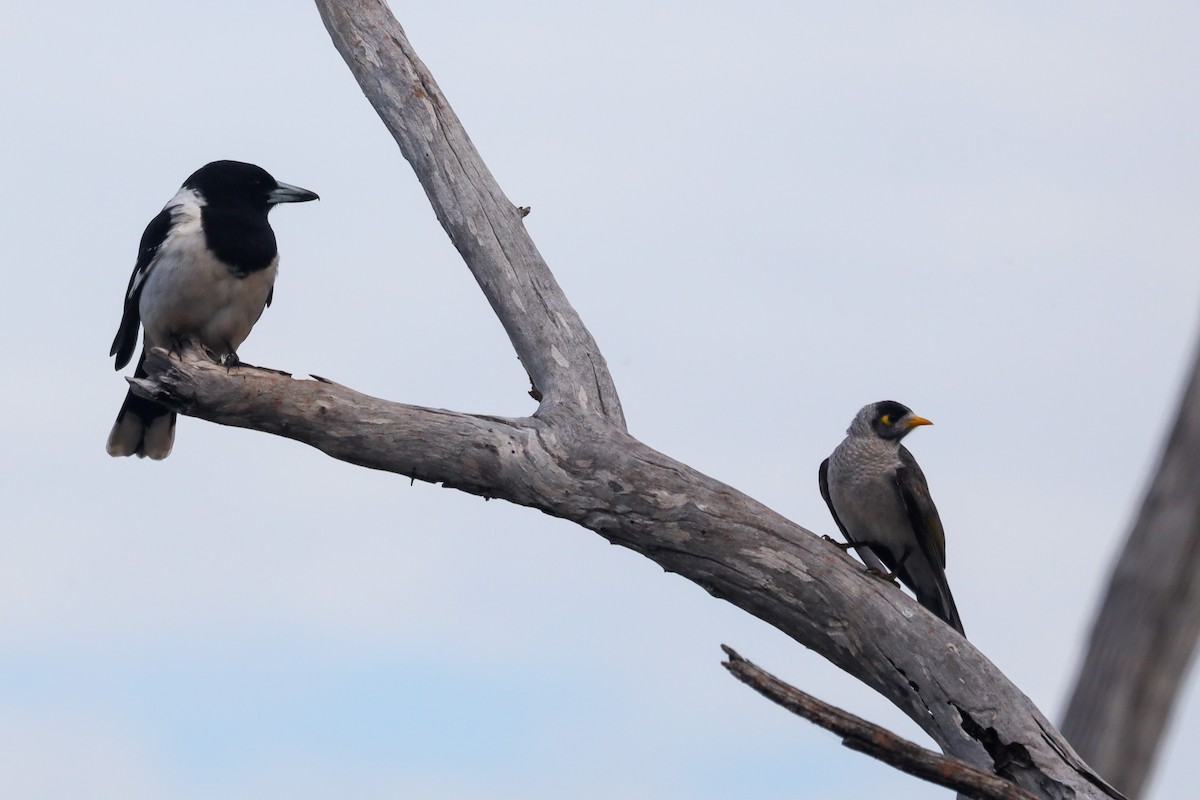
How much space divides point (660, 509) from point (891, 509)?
1367mm

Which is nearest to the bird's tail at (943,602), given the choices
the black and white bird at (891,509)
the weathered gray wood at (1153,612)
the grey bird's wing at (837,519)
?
the black and white bird at (891,509)

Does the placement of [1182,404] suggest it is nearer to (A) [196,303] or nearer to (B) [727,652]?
(B) [727,652]

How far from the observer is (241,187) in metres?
6.42

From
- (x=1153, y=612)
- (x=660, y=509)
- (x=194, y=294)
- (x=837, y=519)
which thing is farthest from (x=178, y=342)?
(x=1153, y=612)

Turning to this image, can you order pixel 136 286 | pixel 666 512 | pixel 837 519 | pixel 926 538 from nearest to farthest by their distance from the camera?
pixel 666 512
pixel 926 538
pixel 837 519
pixel 136 286

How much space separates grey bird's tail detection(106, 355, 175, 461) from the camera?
6.35m

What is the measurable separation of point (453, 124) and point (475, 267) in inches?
25.8

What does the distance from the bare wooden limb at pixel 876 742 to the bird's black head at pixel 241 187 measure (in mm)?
3714

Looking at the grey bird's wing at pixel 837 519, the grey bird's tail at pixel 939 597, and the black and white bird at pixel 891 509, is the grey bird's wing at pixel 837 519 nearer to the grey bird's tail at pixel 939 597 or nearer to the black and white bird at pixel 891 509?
the black and white bird at pixel 891 509

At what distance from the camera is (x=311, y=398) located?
4859mm

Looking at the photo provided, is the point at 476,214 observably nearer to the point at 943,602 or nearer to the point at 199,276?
the point at 199,276

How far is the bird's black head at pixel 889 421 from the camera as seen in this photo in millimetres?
5953

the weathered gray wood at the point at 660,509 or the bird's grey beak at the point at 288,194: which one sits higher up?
the bird's grey beak at the point at 288,194

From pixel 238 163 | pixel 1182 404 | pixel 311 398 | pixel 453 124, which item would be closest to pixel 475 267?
pixel 453 124
